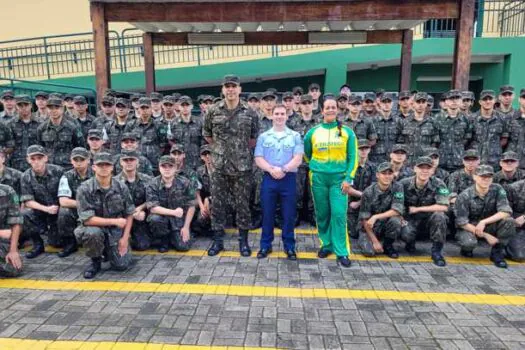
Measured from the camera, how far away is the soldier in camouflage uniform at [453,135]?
20.3ft

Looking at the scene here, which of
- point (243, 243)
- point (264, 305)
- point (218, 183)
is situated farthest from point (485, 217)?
point (218, 183)

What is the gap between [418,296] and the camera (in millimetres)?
3756

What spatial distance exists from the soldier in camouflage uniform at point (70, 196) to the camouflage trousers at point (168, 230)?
0.87 metres

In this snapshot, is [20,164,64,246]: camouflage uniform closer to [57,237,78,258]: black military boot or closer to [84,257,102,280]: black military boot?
[57,237,78,258]: black military boot

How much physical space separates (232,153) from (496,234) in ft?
10.2

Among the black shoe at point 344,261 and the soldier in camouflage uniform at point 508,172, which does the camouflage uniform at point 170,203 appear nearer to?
the black shoe at point 344,261

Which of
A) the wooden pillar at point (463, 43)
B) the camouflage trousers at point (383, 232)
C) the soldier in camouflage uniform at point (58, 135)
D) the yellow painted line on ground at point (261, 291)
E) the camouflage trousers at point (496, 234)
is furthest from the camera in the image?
the wooden pillar at point (463, 43)

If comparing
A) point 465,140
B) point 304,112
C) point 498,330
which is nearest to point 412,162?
point 465,140

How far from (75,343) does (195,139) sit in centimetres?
388

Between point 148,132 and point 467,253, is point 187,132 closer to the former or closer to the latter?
point 148,132

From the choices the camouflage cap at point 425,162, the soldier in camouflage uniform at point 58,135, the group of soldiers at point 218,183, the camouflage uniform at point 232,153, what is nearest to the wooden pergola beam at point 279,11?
the group of soldiers at point 218,183

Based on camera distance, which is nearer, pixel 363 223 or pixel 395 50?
pixel 363 223

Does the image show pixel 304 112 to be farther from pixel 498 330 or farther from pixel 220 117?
pixel 498 330

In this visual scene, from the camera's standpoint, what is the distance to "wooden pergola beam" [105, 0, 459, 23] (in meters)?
6.36
